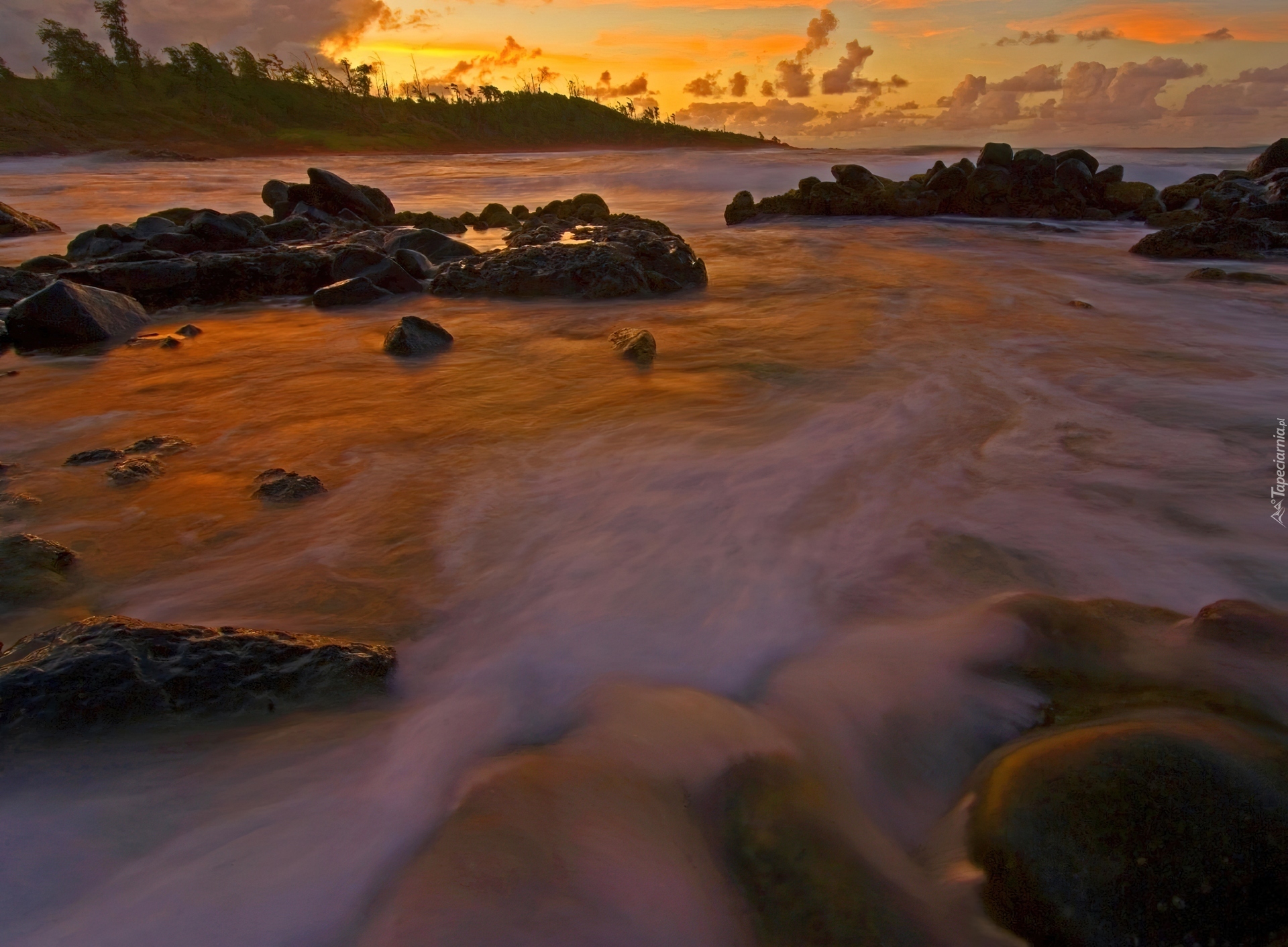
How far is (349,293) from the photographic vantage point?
7.29 m

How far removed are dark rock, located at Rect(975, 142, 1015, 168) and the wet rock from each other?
10.0 metres

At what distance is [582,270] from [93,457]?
489 centimetres

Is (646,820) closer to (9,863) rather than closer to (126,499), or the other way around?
(9,863)

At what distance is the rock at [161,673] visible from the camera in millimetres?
1803

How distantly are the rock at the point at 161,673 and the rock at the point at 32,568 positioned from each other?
0.50 metres

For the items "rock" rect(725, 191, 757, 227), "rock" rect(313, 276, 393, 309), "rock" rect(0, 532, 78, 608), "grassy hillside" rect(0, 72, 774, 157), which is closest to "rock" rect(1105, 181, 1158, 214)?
"rock" rect(725, 191, 757, 227)

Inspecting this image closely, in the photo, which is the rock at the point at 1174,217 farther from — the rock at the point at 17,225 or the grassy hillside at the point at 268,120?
the grassy hillside at the point at 268,120

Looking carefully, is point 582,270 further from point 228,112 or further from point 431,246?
point 228,112

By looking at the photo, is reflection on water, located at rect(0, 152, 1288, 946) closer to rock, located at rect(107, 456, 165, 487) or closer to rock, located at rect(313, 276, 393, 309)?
rock, located at rect(107, 456, 165, 487)

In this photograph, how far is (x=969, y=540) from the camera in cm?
287

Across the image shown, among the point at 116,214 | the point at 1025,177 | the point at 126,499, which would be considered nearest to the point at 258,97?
the point at 116,214

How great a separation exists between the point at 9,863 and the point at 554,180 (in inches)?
1025

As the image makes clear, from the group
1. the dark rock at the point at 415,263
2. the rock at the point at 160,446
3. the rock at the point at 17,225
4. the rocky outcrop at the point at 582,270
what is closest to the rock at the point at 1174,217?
the rocky outcrop at the point at 582,270

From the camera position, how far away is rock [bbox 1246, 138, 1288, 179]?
1352 cm
